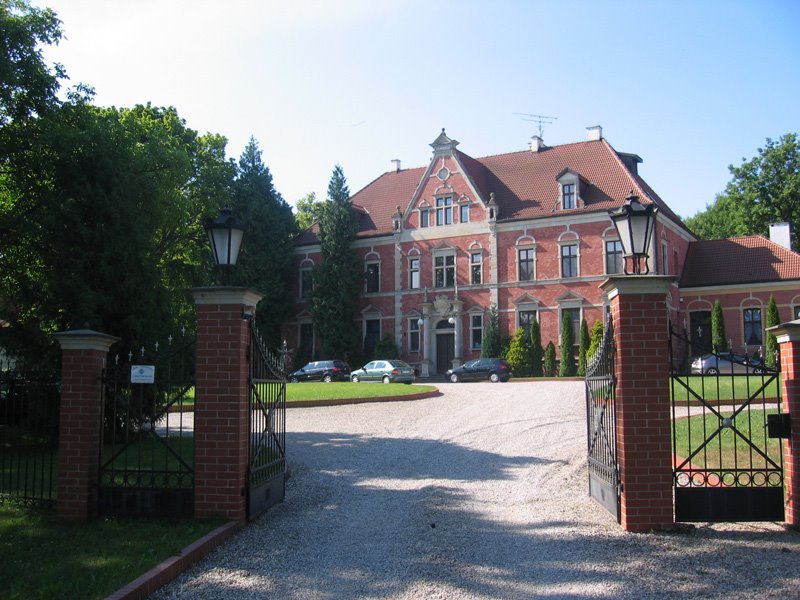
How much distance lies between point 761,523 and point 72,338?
25.9 ft

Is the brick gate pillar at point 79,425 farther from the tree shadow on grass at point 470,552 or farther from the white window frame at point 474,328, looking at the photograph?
the white window frame at point 474,328

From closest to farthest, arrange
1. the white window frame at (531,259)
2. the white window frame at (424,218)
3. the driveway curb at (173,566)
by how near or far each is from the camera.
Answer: the driveway curb at (173,566), the white window frame at (531,259), the white window frame at (424,218)

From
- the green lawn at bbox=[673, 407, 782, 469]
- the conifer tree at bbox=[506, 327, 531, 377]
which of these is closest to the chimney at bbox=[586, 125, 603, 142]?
the conifer tree at bbox=[506, 327, 531, 377]

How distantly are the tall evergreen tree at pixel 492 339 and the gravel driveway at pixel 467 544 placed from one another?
26.1 meters

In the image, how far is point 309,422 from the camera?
18.0 m

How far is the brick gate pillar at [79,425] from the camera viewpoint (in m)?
8.05

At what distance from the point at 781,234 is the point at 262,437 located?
39447 millimetres

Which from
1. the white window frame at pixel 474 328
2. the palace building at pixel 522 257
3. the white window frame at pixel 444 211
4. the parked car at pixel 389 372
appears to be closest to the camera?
the parked car at pixel 389 372

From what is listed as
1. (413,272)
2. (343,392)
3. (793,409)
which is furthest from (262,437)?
(413,272)

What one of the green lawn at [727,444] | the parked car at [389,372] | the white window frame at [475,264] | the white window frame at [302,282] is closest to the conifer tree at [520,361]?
the white window frame at [475,264]

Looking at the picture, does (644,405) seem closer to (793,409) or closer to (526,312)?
(793,409)

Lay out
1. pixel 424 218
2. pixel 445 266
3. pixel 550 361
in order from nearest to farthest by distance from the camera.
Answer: pixel 550 361 < pixel 445 266 < pixel 424 218

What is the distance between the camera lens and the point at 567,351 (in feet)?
121

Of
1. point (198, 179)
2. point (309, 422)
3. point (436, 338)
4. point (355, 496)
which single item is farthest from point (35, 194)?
point (436, 338)
